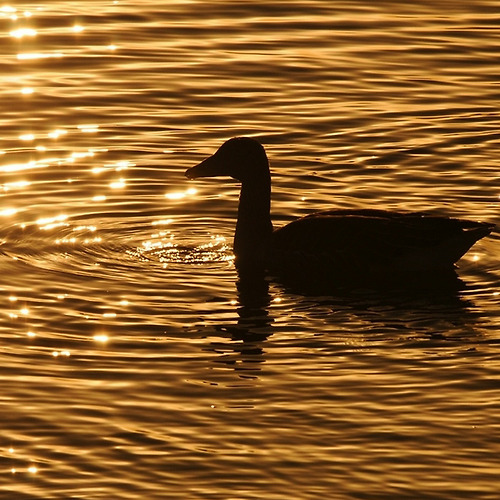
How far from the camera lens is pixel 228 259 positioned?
17953 millimetres

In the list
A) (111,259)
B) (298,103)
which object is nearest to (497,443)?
(111,259)

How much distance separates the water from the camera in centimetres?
1255

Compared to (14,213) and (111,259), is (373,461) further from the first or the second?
(14,213)

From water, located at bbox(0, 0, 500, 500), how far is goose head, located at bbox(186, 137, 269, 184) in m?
0.81

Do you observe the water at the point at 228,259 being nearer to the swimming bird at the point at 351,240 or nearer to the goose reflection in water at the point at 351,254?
the goose reflection in water at the point at 351,254

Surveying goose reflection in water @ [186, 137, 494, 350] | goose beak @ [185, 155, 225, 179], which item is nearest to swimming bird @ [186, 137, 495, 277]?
goose reflection in water @ [186, 137, 494, 350]

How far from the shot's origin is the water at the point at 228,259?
12.5m

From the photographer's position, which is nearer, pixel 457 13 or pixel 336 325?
pixel 336 325

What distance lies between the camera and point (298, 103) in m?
23.0

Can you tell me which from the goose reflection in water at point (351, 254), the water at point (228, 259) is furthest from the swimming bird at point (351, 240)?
the water at point (228, 259)

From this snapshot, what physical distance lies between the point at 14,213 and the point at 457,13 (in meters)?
11.2

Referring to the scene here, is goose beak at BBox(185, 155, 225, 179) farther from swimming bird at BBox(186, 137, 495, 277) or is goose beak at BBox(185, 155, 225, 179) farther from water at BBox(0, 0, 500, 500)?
water at BBox(0, 0, 500, 500)

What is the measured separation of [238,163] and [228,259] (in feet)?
3.38

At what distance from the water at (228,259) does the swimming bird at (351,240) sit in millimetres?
452
